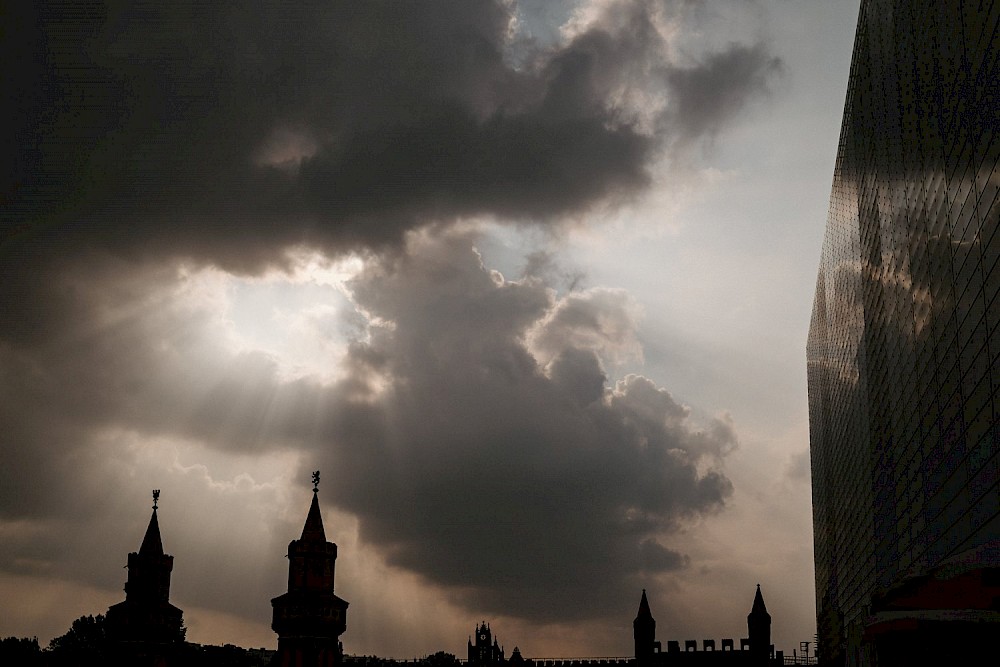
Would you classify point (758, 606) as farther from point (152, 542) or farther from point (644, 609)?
point (152, 542)

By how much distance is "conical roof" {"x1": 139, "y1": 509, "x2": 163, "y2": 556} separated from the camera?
79.6 metres

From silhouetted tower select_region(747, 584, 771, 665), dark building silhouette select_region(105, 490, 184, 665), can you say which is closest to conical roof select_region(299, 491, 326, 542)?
dark building silhouette select_region(105, 490, 184, 665)

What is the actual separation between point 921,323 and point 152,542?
183 feet

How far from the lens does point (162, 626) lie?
78.2m

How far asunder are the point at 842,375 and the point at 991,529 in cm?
5176

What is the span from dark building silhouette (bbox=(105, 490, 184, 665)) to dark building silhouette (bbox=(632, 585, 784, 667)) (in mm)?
47960

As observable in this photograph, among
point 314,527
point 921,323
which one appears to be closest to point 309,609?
point 314,527

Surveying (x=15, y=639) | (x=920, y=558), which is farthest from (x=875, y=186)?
(x=15, y=639)

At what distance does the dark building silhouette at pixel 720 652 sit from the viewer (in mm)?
106750

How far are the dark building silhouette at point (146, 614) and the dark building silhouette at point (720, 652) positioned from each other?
157ft

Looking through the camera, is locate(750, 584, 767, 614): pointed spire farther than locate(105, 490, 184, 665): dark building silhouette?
Yes

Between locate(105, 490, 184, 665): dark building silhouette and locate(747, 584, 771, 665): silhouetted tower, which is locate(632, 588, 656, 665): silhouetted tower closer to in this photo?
locate(747, 584, 771, 665): silhouetted tower

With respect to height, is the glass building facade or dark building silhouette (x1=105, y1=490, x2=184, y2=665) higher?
the glass building facade

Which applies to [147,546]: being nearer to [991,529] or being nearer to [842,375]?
[842,375]
